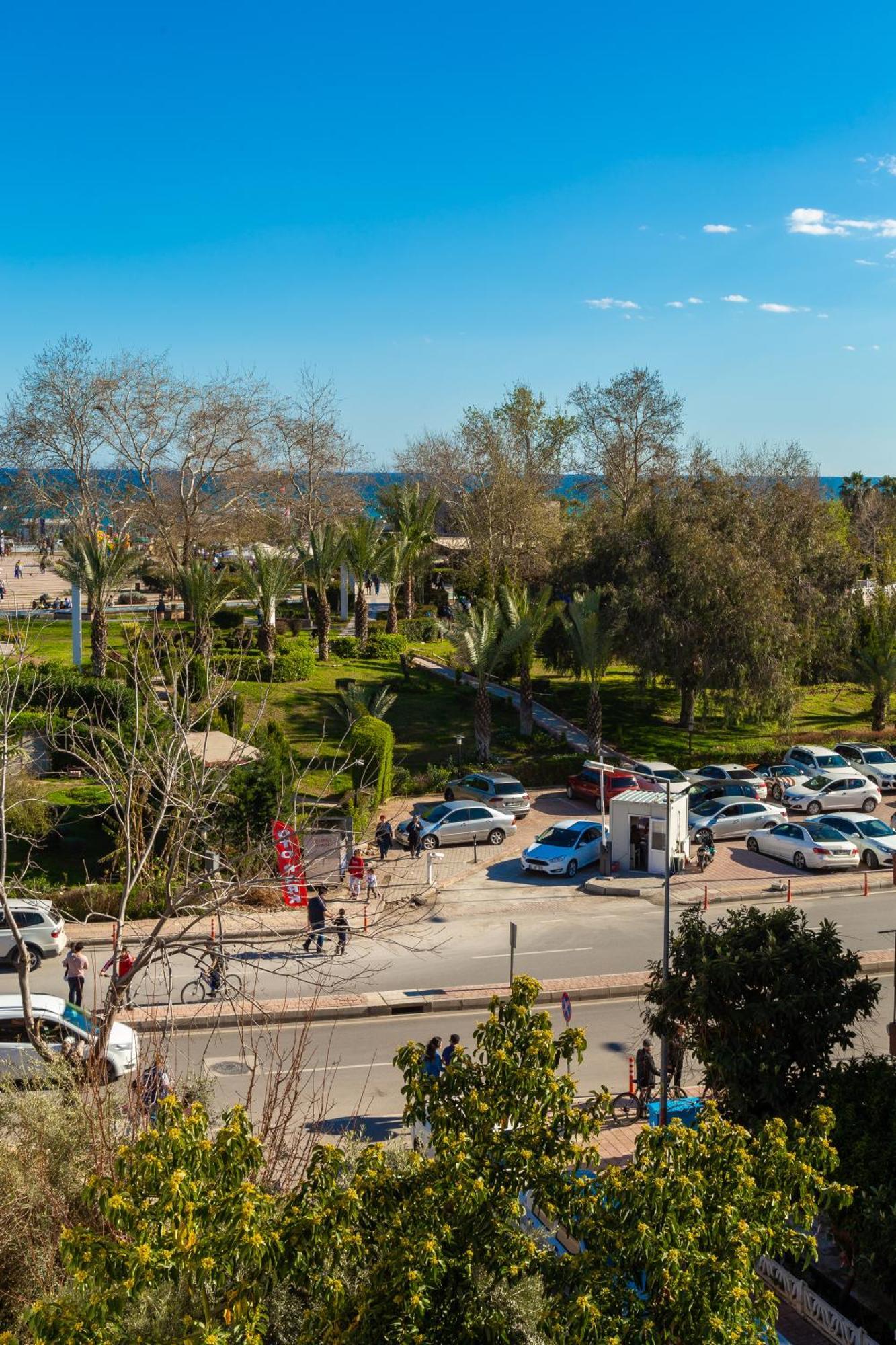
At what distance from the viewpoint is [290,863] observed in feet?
68.8

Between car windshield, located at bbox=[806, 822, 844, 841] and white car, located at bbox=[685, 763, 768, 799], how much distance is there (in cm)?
335

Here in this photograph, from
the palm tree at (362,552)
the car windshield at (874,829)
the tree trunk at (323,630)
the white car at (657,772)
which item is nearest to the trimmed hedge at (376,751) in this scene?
the white car at (657,772)

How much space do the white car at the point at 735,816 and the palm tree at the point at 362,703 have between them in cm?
958

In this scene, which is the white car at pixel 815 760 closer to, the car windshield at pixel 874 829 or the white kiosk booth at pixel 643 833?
the car windshield at pixel 874 829

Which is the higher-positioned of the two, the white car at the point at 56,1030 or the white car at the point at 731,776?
the white car at the point at 731,776

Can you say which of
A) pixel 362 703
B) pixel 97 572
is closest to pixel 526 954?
pixel 362 703

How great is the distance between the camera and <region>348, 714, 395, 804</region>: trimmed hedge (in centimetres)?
2966

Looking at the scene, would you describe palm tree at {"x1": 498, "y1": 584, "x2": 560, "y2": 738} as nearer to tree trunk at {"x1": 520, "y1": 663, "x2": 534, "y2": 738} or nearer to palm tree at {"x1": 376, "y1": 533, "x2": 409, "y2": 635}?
tree trunk at {"x1": 520, "y1": 663, "x2": 534, "y2": 738}

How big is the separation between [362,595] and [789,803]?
2413 centimetres

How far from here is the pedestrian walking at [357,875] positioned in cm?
2388

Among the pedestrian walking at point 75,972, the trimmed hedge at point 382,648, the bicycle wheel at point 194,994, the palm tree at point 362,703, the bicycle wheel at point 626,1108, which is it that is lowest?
the bicycle wheel at point 626,1108

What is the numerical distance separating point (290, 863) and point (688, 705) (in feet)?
69.3

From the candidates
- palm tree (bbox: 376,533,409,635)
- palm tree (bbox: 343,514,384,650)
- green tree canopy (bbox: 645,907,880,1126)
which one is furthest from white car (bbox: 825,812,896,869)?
palm tree (bbox: 376,533,409,635)

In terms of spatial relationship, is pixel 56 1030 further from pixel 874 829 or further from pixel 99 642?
pixel 99 642
